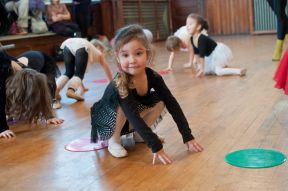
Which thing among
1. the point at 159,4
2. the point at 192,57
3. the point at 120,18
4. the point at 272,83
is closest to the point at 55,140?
the point at 272,83

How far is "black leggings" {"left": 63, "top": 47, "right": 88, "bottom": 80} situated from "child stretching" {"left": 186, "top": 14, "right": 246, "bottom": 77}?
1.09m

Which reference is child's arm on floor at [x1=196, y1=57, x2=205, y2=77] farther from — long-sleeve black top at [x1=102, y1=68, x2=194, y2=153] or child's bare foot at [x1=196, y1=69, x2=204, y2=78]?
long-sleeve black top at [x1=102, y1=68, x2=194, y2=153]

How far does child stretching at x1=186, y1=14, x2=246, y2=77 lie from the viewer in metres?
3.62

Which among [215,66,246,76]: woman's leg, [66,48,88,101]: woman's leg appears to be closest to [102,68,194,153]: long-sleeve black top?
[66,48,88,101]: woman's leg

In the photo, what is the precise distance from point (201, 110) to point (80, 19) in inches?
199

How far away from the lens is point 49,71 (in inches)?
115

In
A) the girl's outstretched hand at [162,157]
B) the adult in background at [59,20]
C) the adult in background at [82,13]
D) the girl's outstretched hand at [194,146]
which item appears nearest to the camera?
the girl's outstretched hand at [162,157]

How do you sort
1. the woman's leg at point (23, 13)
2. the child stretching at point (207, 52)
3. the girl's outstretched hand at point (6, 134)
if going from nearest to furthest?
the girl's outstretched hand at point (6, 134), the child stretching at point (207, 52), the woman's leg at point (23, 13)

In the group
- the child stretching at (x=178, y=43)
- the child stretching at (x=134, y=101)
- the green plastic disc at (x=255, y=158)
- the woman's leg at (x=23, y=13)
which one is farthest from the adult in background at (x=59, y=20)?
the green plastic disc at (x=255, y=158)

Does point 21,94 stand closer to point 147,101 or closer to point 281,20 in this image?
point 147,101

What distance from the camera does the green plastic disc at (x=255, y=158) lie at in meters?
1.43

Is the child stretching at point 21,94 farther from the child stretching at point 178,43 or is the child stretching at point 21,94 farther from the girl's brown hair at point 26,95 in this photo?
the child stretching at point 178,43

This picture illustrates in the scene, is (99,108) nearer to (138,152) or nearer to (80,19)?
(138,152)

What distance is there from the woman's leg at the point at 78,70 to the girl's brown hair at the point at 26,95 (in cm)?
68
